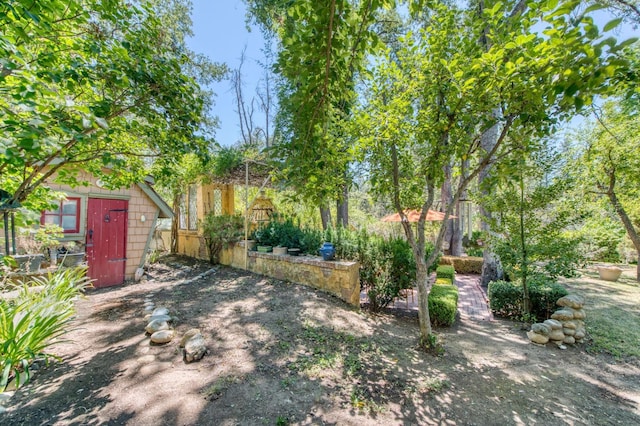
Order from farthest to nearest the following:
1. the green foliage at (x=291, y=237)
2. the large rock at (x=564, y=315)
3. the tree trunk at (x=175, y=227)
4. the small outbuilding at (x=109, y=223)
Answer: the tree trunk at (x=175, y=227) → the green foliage at (x=291, y=237) → the small outbuilding at (x=109, y=223) → the large rock at (x=564, y=315)

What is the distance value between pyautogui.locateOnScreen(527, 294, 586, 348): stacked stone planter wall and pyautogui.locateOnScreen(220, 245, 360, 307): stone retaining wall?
2890 mm

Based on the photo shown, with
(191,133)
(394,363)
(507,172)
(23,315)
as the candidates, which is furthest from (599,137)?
(23,315)

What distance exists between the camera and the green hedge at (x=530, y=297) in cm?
498

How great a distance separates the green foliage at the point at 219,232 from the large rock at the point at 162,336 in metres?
4.61

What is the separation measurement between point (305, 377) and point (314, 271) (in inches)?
115

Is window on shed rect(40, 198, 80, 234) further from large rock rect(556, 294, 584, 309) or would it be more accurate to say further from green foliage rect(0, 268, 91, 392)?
large rock rect(556, 294, 584, 309)

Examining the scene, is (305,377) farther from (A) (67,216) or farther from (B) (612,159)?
(B) (612,159)

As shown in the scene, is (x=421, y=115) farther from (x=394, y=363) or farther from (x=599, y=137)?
(x=599, y=137)

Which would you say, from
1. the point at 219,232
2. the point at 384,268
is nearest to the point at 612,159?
the point at 384,268

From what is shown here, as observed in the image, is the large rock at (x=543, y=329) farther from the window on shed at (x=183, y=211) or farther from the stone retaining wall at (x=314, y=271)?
the window on shed at (x=183, y=211)

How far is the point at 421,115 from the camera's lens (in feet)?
10.8

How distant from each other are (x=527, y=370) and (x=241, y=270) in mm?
6141

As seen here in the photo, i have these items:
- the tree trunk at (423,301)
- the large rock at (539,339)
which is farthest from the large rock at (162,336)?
the large rock at (539,339)

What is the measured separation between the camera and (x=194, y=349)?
2.83 meters
